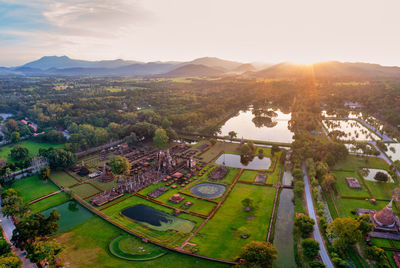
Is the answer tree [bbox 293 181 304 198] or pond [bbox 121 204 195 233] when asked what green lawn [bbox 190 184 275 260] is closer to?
pond [bbox 121 204 195 233]

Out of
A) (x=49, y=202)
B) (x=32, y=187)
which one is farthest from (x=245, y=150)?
(x=32, y=187)

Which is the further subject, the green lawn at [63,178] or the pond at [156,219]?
the green lawn at [63,178]

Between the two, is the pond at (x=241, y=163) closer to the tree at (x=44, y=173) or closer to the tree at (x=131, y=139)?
the tree at (x=131, y=139)

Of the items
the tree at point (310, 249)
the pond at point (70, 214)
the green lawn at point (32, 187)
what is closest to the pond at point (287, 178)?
the tree at point (310, 249)

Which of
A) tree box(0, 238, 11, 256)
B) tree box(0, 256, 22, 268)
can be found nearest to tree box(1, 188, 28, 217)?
tree box(0, 238, 11, 256)

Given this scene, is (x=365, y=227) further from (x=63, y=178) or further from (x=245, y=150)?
(x=63, y=178)

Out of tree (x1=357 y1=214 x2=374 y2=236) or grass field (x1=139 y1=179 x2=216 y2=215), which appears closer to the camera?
tree (x1=357 y1=214 x2=374 y2=236)

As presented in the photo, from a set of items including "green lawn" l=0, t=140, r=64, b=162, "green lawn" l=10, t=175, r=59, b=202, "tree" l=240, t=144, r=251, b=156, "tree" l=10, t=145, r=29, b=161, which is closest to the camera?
"green lawn" l=10, t=175, r=59, b=202
